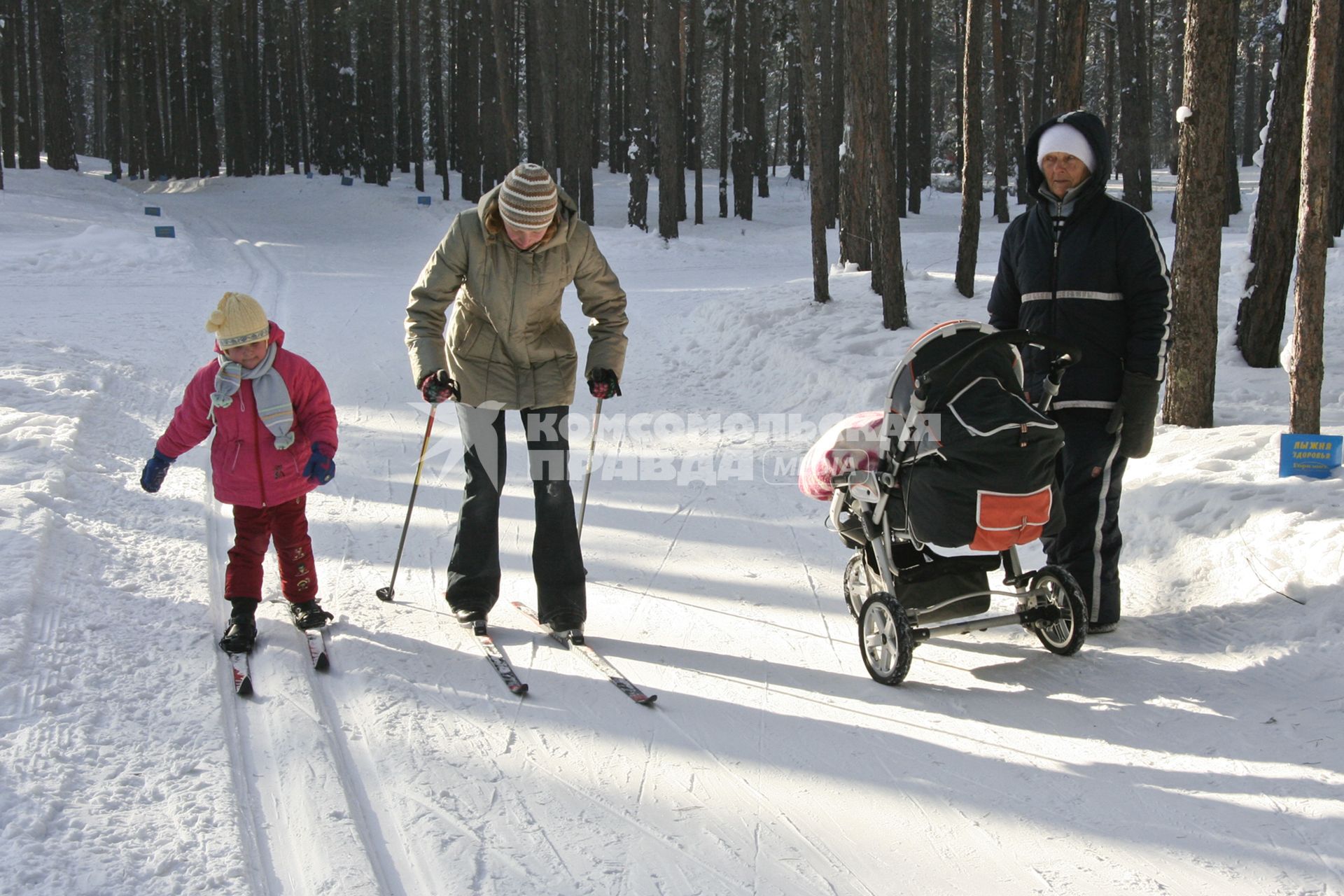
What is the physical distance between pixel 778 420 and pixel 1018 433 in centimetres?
534

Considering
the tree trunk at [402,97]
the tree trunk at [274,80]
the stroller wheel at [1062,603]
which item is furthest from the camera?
the tree trunk at [274,80]

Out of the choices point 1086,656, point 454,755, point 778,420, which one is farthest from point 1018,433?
point 778,420

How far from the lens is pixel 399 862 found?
3.21 m

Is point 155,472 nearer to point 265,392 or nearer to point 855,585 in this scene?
point 265,392

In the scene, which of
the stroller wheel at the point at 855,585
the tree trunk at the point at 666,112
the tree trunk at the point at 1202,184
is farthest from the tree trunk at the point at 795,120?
the stroller wheel at the point at 855,585

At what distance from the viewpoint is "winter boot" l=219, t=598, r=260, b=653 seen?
4641 millimetres

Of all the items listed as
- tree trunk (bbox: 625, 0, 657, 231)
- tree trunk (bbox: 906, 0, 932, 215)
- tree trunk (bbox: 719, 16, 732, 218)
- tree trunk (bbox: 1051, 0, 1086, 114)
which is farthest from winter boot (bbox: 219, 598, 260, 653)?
tree trunk (bbox: 906, 0, 932, 215)

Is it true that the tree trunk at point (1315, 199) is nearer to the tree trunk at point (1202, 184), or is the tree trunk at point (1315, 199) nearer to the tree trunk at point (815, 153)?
the tree trunk at point (1202, 184)

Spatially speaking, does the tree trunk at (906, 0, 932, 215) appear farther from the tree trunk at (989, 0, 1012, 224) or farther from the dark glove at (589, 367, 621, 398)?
the dark glove at (589, 367, 621, 398)

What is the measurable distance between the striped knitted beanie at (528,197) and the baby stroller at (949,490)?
1595mm

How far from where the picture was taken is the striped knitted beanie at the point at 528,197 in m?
4.48

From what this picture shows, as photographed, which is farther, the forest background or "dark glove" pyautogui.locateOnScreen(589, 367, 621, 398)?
the forest background

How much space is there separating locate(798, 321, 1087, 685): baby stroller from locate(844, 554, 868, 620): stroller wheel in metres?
0.03

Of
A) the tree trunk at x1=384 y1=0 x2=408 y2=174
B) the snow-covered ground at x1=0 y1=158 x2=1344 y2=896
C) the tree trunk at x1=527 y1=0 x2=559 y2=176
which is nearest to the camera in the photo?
the snow-covered ground at x1=0 y1=158 x2=1344 y2=896
